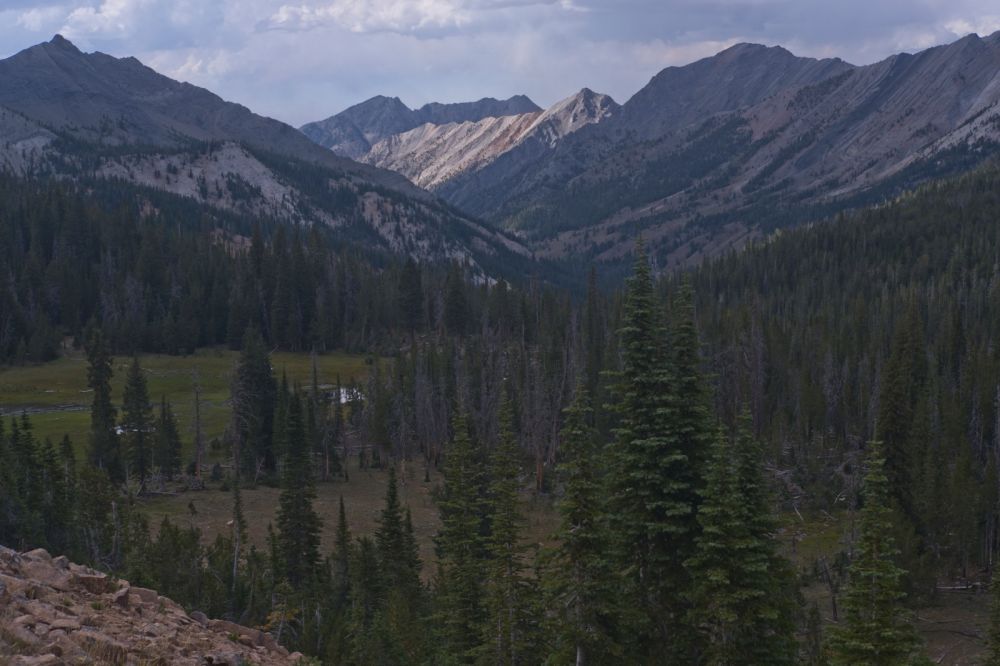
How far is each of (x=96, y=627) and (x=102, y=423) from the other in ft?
205

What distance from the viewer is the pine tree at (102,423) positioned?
70812mm

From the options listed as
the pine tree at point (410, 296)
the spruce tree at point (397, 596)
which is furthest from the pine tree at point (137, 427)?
the pine tree at point (410, 296)

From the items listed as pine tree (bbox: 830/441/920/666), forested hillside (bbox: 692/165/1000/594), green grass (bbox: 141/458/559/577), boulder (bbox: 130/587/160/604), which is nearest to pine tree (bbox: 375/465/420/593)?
green grass (bbox: 141/458/559/577)

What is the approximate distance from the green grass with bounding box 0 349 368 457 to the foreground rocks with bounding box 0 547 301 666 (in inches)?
2642

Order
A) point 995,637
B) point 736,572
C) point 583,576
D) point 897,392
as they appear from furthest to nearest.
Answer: point 897,392 < point 995,637 < point 583,576 < point 736,572

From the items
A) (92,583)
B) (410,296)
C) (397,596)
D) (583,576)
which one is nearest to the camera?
(92,583)

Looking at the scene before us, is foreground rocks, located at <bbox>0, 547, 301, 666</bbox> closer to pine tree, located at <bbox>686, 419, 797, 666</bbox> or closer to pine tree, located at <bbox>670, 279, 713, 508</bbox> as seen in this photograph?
pine tree, located at <bbox>686, 419, 797, 666</bbox>

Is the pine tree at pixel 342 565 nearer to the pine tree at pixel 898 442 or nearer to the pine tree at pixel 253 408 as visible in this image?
the pine tree at pixel 898 442

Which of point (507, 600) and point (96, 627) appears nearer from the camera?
point (96, 627)

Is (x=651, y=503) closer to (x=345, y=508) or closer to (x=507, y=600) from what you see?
(x=507, y=600)

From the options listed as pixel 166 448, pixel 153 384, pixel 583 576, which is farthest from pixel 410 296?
pixel 583 576

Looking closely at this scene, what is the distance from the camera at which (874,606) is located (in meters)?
22.1

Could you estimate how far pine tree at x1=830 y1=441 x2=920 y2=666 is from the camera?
21703 mm

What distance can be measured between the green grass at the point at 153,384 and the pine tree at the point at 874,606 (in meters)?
74.0
